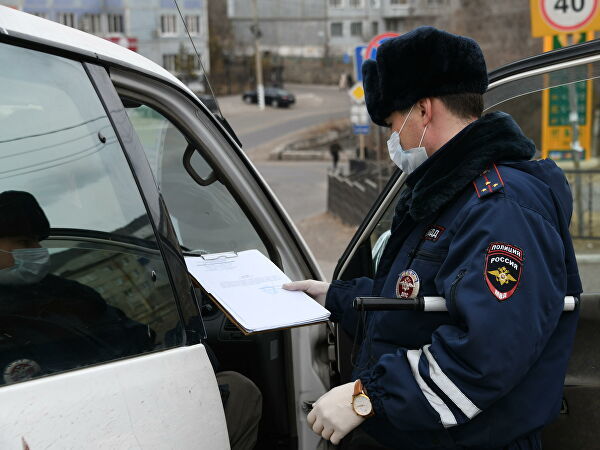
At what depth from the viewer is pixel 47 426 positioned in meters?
1.36

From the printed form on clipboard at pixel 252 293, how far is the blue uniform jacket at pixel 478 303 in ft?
0.69

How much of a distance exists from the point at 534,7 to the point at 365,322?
685 centimetres

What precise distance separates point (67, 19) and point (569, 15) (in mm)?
6349

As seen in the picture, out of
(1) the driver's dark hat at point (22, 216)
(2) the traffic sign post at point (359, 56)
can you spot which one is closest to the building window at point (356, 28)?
(2) the traffic sign post at point (359, 56)

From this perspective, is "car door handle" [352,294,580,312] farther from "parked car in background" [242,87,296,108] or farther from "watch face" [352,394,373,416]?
"parked car in background" [242,87,296,108]

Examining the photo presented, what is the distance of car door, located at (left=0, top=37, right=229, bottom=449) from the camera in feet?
4.67

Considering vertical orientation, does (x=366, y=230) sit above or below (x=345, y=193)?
above

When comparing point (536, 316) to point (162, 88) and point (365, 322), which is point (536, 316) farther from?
point (162, 88)

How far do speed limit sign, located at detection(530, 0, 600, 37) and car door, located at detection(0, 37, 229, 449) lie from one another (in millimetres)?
6383

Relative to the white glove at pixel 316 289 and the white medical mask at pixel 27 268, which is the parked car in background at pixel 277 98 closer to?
the white glove at pixel 316 289

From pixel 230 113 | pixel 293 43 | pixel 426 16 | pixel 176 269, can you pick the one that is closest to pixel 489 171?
pixel 176 269

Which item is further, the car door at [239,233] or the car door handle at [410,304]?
the car door at [239,233]

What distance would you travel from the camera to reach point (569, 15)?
7.23 metres

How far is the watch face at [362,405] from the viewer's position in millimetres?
1709
